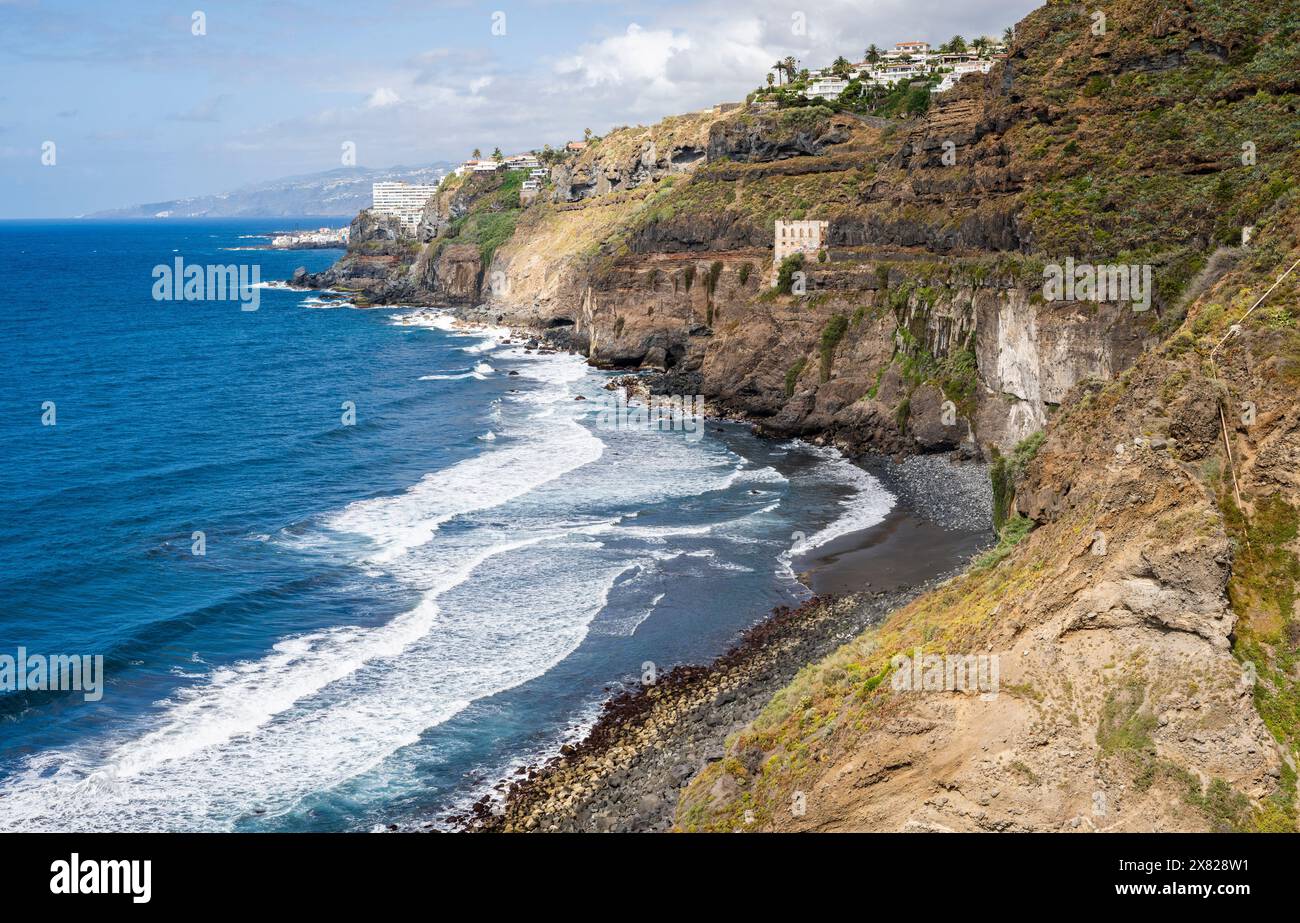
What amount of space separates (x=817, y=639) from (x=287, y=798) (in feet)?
62.2

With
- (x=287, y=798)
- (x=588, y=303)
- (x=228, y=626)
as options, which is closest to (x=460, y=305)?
(x=588, y=303)

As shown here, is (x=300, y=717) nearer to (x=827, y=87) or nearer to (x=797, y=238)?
(x=797, y=238)

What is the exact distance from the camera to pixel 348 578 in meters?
47.7

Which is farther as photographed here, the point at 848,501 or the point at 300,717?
the point at 848,501

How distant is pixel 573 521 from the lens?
55.4 metres

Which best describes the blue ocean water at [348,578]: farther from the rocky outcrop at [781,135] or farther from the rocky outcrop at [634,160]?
the rocky outcrop at [634,160]

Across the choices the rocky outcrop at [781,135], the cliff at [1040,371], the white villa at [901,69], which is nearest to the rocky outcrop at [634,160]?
the cliff at [1040,371]

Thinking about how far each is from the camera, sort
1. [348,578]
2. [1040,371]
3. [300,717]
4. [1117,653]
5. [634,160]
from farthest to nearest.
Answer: [634,160] → [1040,371] → [348,578] → [300,717] → [1117,653]

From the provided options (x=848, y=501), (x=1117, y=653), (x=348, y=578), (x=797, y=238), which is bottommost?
(x=348, y=578)

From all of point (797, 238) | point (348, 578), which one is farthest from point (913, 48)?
point (348, 578)

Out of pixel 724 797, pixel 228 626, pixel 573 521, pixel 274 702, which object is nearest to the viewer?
pixel 724 797

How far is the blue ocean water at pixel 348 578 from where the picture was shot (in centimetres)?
3262

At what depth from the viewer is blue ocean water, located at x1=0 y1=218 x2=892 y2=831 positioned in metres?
32.6
